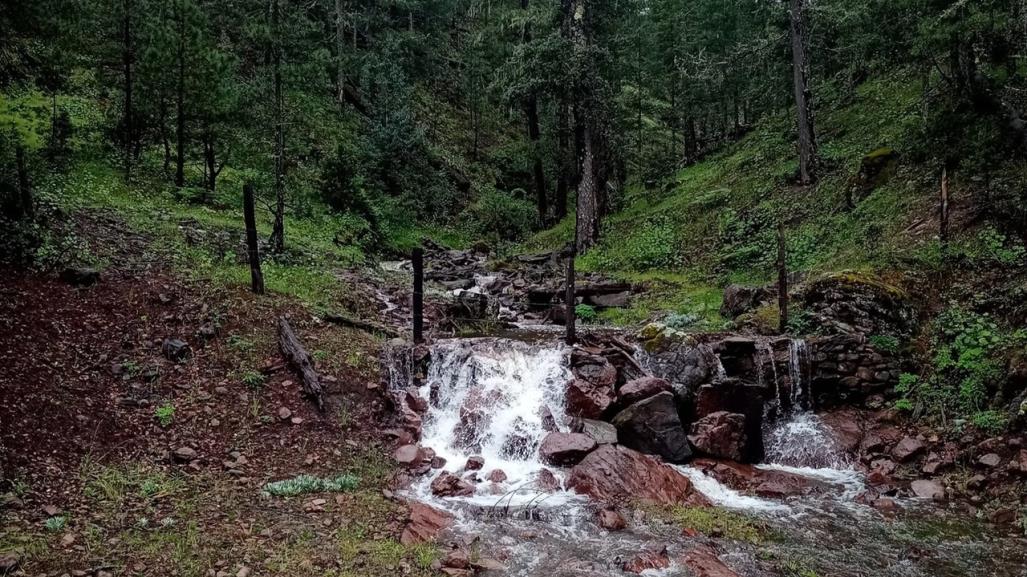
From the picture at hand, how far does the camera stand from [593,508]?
8188 millimetres

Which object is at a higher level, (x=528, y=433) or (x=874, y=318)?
(x=874, y=318)

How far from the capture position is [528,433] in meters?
10.6

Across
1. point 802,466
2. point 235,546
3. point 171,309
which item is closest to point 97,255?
point 171,309

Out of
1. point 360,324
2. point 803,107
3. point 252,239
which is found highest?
point 803,107

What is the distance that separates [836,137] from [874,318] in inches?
586

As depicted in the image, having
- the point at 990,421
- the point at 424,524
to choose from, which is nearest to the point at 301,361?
the point at 424,524

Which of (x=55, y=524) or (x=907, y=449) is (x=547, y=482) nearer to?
(x=907, y=449)

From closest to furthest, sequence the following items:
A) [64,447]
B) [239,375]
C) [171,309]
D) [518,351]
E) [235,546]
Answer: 1. [235,546]
2. [64,447]
3. [239,375]
4. [171,309]
5. [518,351]

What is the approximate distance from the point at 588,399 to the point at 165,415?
694cm


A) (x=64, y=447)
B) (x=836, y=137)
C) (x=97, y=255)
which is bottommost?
(x=64, y=447)

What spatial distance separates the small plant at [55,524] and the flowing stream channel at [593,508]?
4053 mm

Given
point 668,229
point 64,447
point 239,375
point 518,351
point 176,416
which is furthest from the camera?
point 668,229

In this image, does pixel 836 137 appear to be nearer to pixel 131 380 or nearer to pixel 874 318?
pixel 874 318

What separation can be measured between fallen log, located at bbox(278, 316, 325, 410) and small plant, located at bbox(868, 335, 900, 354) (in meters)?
10.3
